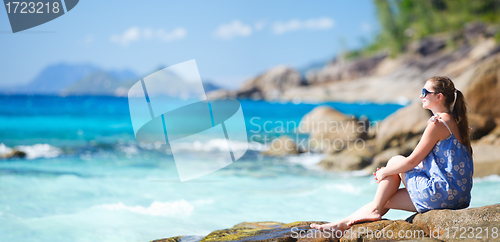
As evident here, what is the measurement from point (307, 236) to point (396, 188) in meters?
0.80

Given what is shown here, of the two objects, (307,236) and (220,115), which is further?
(220,115)

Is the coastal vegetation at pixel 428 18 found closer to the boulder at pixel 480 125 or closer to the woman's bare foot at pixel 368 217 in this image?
the boulder at pixel 480 125

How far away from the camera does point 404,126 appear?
902 centimetres

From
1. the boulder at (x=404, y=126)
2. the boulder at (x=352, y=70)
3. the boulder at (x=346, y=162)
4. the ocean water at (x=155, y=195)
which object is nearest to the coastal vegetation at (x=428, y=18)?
the boulder at (x=352, y=70)

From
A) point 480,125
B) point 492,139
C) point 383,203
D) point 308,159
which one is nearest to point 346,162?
point 308,159

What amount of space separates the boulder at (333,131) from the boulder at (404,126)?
65.9 inches

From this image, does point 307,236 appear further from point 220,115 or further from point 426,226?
point 220,115

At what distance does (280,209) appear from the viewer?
234 inches

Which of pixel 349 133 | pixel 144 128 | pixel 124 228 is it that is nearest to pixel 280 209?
pixel 124 228

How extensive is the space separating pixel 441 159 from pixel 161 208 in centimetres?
440

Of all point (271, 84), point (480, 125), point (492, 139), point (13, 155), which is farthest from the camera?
point (271, 84)

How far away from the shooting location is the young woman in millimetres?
2672

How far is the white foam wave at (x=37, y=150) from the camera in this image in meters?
10.5

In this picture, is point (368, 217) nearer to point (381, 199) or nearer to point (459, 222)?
point (381, 199)
